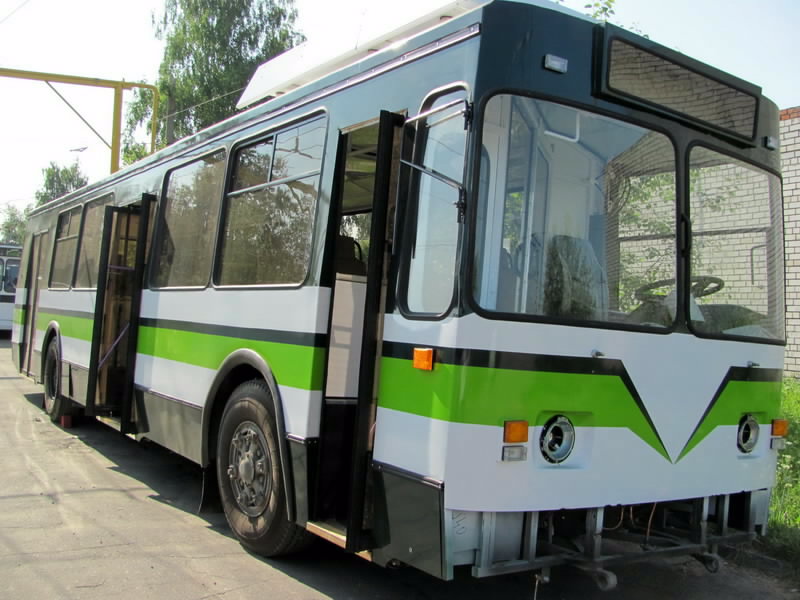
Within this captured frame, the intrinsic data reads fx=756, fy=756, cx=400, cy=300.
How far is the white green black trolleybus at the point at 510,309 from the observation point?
3.43 m

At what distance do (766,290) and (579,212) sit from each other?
158 centimetres

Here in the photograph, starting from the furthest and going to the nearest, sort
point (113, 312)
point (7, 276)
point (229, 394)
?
point (7, 276) < point (113, 312) < point (229, 394)

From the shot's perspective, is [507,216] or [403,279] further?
[403,279]

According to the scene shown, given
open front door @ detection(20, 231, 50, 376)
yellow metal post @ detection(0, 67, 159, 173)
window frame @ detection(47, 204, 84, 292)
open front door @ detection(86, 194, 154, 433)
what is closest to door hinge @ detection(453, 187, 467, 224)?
open front door @ detection(86, 194, 154, 433)

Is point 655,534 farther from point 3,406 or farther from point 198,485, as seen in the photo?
point 3,406

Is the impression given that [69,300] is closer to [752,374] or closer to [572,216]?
[572,216]

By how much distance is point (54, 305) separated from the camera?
31.1 feet

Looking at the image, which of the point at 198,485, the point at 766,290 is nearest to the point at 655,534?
the point at 766,290

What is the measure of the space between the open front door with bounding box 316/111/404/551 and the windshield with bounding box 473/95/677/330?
2.03 feet

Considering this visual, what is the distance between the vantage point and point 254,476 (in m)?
4.83

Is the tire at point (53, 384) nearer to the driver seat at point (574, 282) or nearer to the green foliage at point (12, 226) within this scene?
the driver seat at point (574, 282)

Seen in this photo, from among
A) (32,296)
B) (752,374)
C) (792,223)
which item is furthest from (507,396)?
(32,296)

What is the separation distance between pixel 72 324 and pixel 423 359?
6369 millimetres

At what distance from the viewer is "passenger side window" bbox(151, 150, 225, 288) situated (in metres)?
5.76
